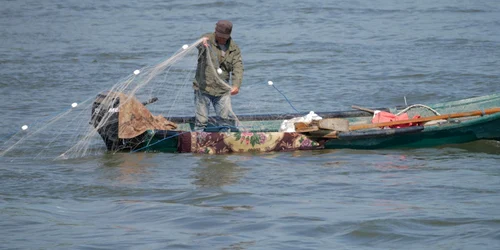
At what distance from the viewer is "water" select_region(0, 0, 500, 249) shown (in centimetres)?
679

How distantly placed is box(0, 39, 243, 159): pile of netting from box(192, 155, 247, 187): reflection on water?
30.5 inches

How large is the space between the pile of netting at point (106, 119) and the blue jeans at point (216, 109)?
25 centimetres

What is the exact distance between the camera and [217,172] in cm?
910

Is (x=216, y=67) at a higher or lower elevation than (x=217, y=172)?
higher

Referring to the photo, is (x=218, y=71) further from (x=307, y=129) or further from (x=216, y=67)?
(x=307, y=129)

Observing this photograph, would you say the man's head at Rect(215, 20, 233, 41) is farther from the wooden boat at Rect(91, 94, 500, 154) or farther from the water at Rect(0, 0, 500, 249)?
the water at Rect(0, 0, 500, 249)

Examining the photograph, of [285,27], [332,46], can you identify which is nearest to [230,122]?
[332,46]

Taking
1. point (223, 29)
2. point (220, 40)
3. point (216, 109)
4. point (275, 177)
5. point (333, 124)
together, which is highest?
point (223, 29)

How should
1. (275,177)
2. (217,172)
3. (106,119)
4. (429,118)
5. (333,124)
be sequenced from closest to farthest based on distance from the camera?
(275,177) < (217,172) < (106,119) < (333,124) < (429,118)

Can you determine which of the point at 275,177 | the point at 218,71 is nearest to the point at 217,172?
the point at 275,177

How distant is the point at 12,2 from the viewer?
87.5 ft

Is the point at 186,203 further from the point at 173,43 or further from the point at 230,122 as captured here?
the point at 173,43

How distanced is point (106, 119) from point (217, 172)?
134 centimetres

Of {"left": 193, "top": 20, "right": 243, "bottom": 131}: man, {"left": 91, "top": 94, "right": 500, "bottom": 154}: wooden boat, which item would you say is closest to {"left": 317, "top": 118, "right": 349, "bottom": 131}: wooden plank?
{"left": 91, "top": 94, "right": 500, "bottom": 154}: wooden boat
